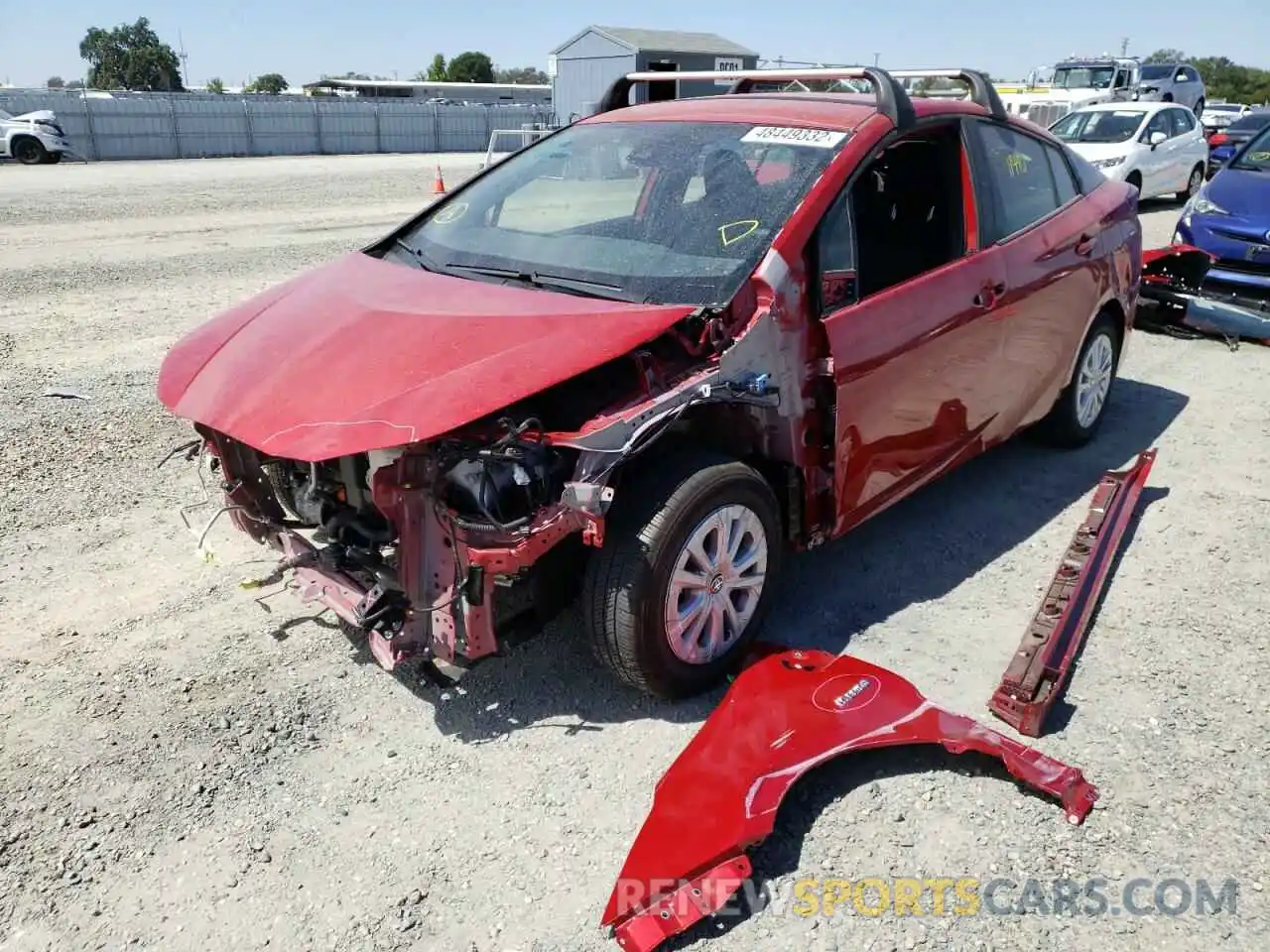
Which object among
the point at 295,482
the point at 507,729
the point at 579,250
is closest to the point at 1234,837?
the point at 507,729

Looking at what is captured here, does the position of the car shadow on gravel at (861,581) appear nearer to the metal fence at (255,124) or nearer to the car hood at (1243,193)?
the car hood at (1243,193)

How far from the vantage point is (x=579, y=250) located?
3.65m

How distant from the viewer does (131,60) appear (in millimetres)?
84125

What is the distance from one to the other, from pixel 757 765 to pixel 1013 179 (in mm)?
3028

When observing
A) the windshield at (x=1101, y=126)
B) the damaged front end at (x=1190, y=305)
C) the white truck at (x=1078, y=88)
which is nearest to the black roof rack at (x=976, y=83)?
the damaged front end at (x=1190, y=305)

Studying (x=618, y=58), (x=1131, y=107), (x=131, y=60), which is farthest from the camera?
(x=131, y=60)

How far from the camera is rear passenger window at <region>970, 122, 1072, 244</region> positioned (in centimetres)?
427

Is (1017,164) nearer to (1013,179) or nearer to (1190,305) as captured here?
(1013,179)

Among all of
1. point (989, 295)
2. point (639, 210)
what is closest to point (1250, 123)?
point (989, 295)

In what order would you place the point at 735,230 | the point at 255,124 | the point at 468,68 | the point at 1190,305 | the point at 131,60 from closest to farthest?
the point at 735,230 → the point at 1190,305 → the point at 255,124 → the point at 131,60 → the point at 468,68

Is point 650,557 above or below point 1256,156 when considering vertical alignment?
below

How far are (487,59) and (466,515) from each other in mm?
104424

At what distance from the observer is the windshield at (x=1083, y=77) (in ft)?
83.5

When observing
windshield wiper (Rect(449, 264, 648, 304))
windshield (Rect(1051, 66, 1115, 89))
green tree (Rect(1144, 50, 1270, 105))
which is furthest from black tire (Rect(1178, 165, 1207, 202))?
green tree (Rect(1144, 50, 1270, 105))
